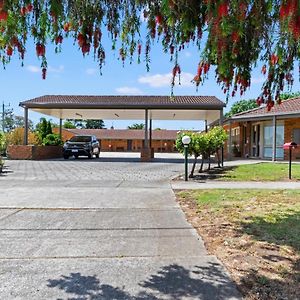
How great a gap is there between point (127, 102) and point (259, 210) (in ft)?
63.8

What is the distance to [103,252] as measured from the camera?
4.88 metres

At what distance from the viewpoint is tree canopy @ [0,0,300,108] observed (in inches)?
153

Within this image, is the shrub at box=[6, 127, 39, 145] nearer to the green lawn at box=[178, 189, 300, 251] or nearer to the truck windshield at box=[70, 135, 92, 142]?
the truck windshield at box=[70, 135, 92, 142]

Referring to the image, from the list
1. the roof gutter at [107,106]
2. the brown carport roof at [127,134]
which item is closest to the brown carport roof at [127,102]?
the roof gutter at [107,106]

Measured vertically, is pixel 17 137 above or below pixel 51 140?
above

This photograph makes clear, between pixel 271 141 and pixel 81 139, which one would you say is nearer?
pixel 271 141

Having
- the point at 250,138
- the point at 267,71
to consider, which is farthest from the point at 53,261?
the point at 250,138

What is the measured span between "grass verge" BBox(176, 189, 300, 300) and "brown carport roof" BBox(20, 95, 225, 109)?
15674 mm

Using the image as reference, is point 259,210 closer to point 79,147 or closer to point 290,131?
point 290,131

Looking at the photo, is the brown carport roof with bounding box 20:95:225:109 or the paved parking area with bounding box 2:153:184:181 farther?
the brown carport roof with bounding box 20:95:225:109

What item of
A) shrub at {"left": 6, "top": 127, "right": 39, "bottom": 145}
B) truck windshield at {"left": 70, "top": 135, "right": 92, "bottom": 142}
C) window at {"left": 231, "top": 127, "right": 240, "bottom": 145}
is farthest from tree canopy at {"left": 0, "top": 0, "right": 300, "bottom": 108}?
shrub at {"left": 6, "top": 127, "right": 39, "bottom": 145}

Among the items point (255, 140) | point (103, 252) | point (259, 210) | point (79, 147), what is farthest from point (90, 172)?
point (255, 140)

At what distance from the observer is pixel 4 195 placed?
31.8 feet

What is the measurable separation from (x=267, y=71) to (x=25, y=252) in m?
4.32
